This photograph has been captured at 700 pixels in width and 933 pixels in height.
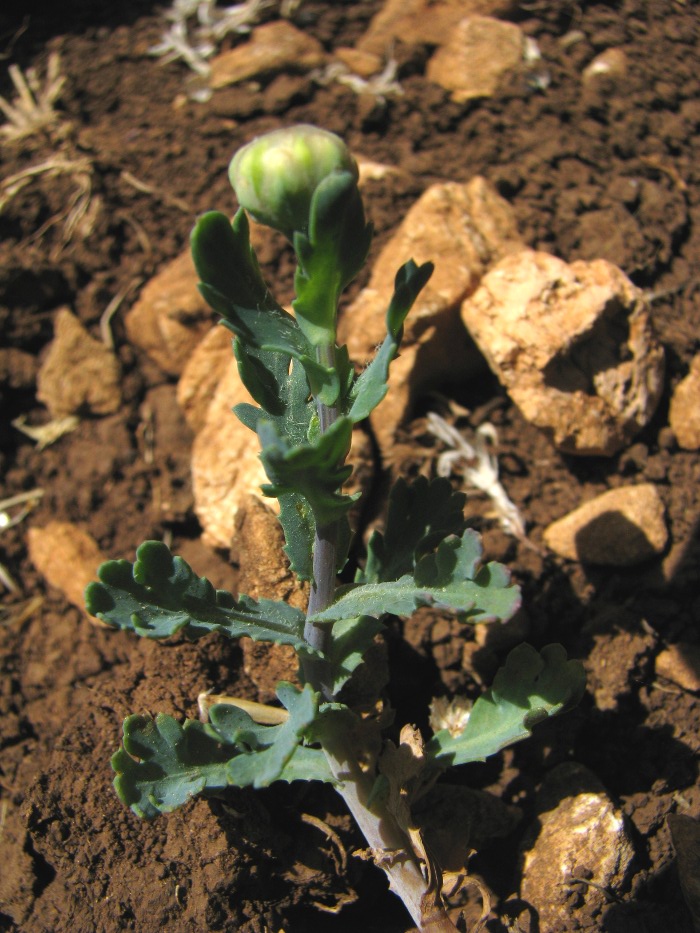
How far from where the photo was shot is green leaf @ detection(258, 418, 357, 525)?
4.26 feet

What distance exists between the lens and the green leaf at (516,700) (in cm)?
170

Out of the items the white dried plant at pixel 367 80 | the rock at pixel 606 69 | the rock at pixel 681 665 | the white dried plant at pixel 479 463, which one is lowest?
the rock at pixel 681 665

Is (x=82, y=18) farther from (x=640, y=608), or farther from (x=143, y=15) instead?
(x=640, y=608)

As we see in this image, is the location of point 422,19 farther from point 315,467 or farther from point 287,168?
point 315,467

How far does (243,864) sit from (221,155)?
102 inches

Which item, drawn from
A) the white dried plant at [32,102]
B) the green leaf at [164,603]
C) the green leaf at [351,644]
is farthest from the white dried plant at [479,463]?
the white dried plant at [32,102]

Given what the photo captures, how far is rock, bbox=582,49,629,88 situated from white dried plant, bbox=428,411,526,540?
63.8 inches

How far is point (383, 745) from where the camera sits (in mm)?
1953

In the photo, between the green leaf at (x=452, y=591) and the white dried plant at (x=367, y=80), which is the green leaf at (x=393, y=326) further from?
the white dried plant at (x=367, y=80)

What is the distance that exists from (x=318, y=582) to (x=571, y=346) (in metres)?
1.19

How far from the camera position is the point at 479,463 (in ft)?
7.99

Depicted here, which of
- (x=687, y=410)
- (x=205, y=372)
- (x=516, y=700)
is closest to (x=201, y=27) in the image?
(x=205, y=372)

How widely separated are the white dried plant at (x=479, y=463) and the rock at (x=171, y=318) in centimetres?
95

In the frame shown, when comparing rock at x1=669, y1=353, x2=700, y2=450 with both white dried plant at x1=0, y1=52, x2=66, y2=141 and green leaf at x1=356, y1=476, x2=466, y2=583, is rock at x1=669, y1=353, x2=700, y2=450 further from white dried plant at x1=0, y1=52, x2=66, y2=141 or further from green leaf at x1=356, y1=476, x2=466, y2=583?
white dried plant at x1=0, y1=52, x2=66, y2=141
